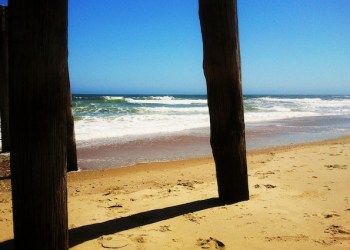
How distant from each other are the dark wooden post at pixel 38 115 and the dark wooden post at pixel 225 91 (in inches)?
72.3

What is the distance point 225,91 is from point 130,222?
5.30ft

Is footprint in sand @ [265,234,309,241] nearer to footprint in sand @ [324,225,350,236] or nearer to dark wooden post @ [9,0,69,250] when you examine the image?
footprint in sand @ [324,225,350,236]

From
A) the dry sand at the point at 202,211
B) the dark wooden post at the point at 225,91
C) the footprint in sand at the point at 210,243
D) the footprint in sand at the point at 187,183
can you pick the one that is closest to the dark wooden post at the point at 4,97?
the dry sand at the point at 202,211

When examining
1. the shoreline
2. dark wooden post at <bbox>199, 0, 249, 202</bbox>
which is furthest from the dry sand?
the shoreline

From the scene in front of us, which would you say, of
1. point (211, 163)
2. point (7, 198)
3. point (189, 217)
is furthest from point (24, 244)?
point (211, 163)

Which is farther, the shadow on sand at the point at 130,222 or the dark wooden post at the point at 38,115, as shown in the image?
the shadow on sand at the point at 130,222

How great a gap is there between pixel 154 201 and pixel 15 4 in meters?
2.78

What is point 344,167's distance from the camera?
18.7 ft

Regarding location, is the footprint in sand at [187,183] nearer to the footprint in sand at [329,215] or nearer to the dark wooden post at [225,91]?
the dark wooden post at [225,91]

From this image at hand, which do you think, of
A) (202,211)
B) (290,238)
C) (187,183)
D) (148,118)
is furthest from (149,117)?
(290,238)

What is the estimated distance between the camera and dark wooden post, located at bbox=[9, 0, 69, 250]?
6.29ft

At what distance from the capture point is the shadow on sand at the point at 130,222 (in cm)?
296

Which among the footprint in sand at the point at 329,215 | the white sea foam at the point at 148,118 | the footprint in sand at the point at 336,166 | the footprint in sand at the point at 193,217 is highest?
the white sea foam at the point at 148,118

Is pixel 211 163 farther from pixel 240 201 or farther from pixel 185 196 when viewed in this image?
pixel 240 201
